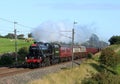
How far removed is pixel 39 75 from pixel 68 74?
7286 millimetres

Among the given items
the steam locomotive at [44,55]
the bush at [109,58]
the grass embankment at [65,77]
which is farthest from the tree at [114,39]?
the grass embankment at [65,77]

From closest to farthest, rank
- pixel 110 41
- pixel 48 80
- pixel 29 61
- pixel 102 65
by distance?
1. pixel 48 80
2. pixel 29 61
3. pixel 102 65
4. pixel 110 41

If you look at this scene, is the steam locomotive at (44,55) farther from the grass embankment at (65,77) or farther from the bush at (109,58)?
the bush at (109,58)

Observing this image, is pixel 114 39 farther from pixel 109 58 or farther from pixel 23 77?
pixel 23 77

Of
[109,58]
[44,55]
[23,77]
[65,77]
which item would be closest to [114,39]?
[109,58]

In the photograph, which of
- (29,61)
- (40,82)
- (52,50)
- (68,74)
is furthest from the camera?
(52,50)

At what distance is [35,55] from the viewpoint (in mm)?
63125

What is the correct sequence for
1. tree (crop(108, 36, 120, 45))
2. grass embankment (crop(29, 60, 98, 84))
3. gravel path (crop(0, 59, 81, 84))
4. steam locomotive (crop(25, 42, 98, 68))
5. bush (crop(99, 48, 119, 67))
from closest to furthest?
gravel path (crop(0, 59, 81, 84))
grass embankment (crop(29, 60, 98, 84))
steam locomotive (crop(25, 42, 98, 68))
bush (crop(99, 48, 119, 67))
tree (crop(108, 36, 120, 45))

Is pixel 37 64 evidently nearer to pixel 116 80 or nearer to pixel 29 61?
pixel 29 61

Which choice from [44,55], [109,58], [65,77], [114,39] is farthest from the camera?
[114,39]

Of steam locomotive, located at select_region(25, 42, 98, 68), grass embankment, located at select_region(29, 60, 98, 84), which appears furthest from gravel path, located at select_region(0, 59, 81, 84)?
steam locomotive, located at select_region(25, 42, 98, 68)

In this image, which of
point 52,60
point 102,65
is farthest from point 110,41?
point 52,60

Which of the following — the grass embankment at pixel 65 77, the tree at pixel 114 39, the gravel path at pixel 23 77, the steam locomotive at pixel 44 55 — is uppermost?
the tree at pixel 114 39

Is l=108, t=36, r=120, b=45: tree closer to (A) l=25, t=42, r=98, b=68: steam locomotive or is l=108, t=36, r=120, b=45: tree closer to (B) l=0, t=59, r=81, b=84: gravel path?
(A) l=25, t=42, r=98, b=68: steam locomotive
